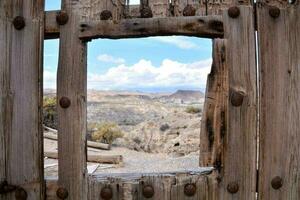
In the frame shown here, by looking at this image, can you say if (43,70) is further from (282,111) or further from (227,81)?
(282,111)

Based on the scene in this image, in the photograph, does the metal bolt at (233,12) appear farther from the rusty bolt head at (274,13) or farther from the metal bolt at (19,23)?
the metal bolt at (19,23)

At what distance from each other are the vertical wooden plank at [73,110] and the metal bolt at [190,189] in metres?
0.47

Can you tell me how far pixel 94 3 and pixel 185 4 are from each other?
43cm

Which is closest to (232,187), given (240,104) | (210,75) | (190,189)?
(190,189)

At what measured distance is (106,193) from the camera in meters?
2.06

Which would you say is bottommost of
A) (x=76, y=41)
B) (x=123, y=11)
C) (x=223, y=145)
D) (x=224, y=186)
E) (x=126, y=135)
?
(x=126, y=135)

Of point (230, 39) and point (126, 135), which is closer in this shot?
point (230, 39)

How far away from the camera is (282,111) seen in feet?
6.84

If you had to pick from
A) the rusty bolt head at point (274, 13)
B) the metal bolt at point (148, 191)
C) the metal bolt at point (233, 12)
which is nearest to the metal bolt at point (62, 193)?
the metal bolt at point (148, 191)

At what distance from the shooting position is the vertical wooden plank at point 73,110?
206cm

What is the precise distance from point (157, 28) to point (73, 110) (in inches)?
21.4

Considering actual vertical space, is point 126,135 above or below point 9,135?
below

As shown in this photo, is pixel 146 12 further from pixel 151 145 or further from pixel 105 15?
pixel 151 145

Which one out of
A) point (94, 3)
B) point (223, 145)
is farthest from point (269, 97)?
point (94, 3)
